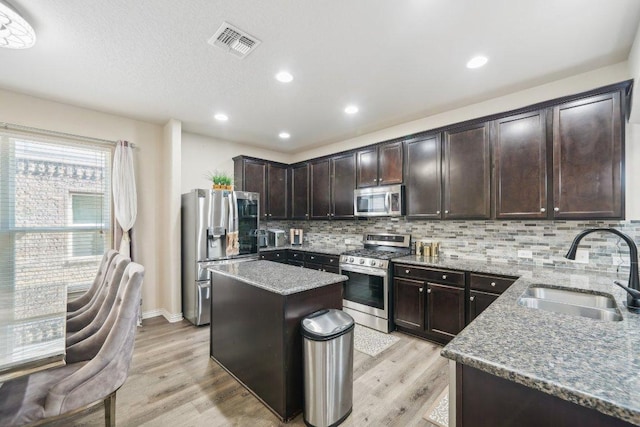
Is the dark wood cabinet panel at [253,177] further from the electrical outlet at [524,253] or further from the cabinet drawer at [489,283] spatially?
the electrical outlet at [524,253]

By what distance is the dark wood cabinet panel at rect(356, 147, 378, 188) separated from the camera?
402 cm

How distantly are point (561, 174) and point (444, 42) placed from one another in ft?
5.44

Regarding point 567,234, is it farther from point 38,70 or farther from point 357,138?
point 38,70

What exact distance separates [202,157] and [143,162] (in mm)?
867

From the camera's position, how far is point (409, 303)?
3254 millimetres

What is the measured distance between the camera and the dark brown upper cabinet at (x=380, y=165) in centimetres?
377

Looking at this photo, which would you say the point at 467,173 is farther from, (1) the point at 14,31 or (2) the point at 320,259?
(1) the point at 14,31

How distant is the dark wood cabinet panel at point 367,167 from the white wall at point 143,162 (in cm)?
303

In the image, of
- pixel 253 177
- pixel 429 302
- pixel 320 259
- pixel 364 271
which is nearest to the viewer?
pixel 429 302

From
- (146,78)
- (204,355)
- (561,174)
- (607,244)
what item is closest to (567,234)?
(607,244)

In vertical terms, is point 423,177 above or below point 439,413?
above

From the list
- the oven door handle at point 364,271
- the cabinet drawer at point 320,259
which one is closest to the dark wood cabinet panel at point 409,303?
the oven door handle at point 364,271

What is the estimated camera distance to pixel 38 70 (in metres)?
2.57

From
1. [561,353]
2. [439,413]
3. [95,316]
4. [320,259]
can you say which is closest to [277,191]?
[320,259]
